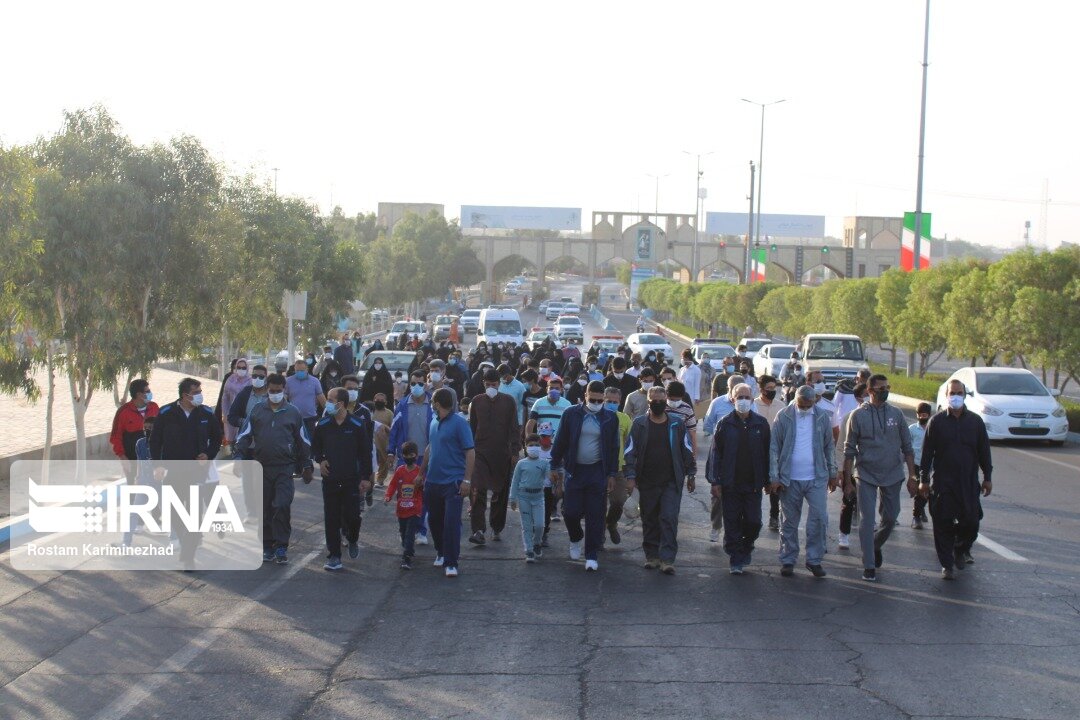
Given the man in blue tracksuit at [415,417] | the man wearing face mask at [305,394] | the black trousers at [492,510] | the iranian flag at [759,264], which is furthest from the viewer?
the iranian flag at [759,264]

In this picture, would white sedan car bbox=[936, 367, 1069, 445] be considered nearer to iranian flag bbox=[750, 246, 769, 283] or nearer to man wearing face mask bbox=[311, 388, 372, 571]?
man wearing face mask bbox=[311, 388, 372, 571]

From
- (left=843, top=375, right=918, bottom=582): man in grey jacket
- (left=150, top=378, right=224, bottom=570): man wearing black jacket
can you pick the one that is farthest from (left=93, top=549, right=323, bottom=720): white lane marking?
(left=843, top=375, right=918, bottom=582): man in grey jacket

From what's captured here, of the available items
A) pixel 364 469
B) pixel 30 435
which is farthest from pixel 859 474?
pixel 30 435

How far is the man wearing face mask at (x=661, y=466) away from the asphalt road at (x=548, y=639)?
1.25 feet

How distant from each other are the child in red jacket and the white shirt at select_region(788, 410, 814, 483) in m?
3.23

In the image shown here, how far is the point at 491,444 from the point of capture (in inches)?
484

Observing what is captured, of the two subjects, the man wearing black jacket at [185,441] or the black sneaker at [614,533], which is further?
the black sneaker at [614,533]

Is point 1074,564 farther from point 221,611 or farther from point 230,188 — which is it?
point 230,188

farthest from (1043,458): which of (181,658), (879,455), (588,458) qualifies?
(181,658)

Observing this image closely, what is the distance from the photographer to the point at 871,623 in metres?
9.18

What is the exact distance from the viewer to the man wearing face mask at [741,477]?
10930 mm

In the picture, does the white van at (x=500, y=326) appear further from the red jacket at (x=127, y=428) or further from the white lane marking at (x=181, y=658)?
the white lane marking at (x=181, y=658)

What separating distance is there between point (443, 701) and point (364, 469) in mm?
4325

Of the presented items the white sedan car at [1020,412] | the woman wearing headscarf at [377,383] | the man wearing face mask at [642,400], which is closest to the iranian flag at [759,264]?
the white sedan car at [1020,412]
